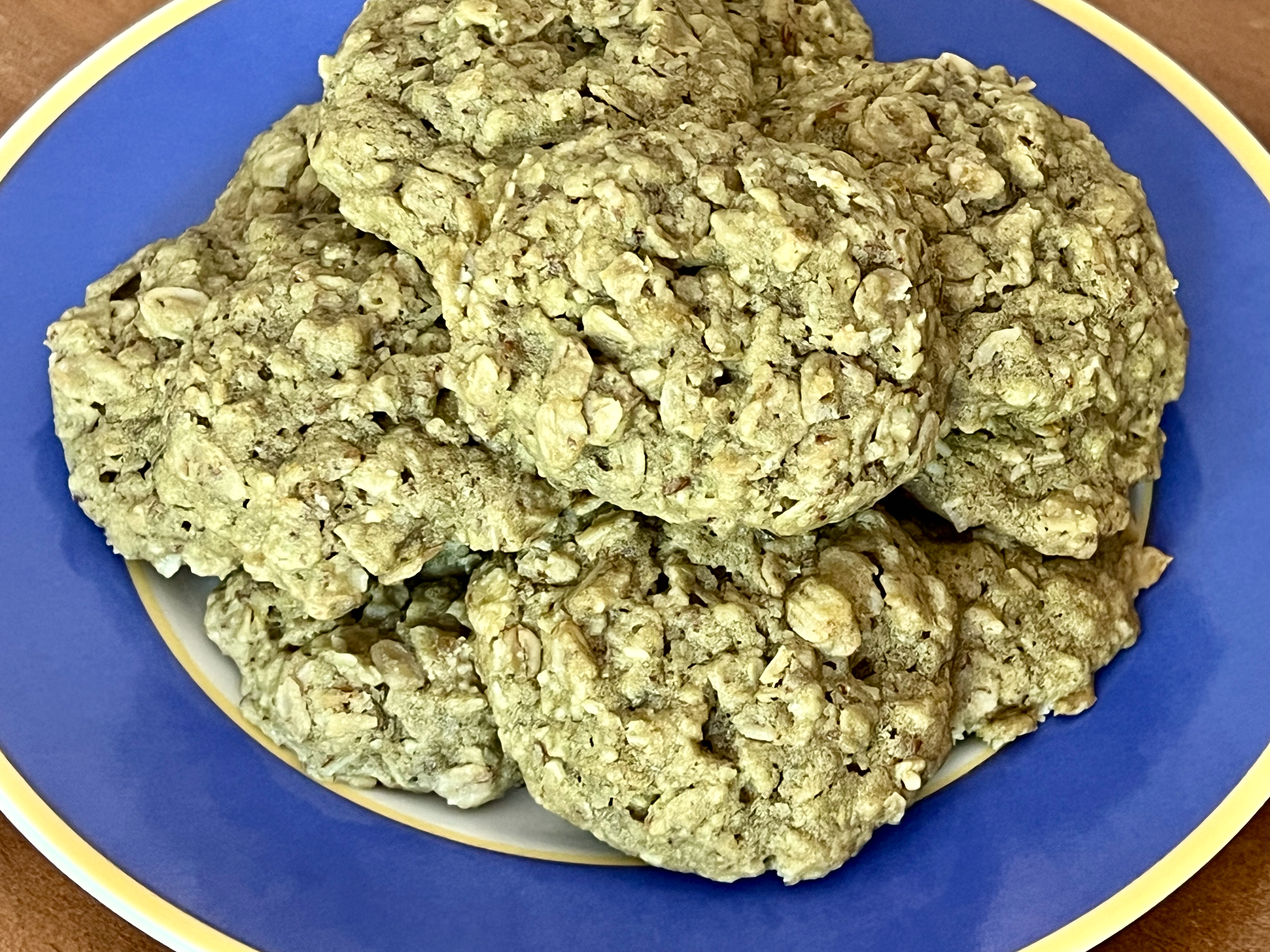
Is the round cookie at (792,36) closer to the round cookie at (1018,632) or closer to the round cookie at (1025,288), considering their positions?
the round cookie at (1025,288)

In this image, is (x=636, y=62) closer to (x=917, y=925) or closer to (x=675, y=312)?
(x=675, y=312)

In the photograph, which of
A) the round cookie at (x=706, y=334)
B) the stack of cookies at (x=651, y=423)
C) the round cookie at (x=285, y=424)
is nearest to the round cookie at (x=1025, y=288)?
the stack of cookies at (x=651, y=423)

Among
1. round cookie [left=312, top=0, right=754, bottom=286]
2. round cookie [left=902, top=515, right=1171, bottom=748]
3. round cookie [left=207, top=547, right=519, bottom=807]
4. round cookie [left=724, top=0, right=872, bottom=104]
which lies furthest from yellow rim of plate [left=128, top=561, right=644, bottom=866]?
round cookie [left=724, top=0, right=872, bottom=104]

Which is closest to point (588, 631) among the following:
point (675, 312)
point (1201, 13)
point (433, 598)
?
point (433, 598)

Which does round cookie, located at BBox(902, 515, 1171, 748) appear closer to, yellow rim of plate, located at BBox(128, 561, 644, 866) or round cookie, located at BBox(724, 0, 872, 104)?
yellow rim of plate, located at BBox(128, 561, 644, 866)

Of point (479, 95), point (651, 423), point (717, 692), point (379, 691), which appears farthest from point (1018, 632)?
point (479, 95)

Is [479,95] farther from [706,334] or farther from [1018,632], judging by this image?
[1018,632]

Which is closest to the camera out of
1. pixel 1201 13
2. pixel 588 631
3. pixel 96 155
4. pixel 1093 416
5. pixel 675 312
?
pixel 675 312
